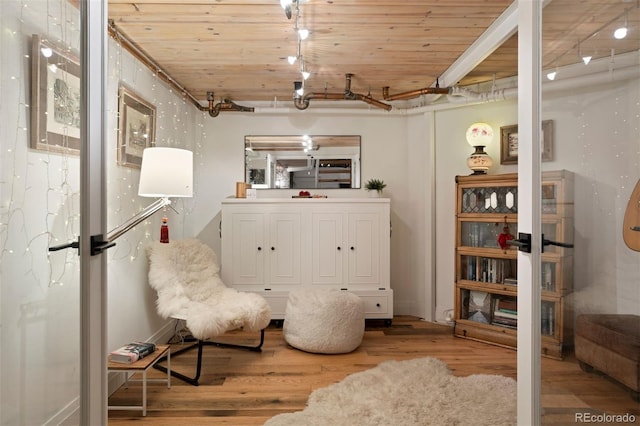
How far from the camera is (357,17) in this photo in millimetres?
2404

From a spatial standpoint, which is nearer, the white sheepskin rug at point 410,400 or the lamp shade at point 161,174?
the white sheepskin rug at point 410,400

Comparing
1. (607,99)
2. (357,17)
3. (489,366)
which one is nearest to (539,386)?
(607,99)

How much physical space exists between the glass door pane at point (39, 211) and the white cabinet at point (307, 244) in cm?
236

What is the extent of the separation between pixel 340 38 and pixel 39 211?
2.18 metres

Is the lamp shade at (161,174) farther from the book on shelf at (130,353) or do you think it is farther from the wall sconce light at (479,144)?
the wall sconce light at (479,144)

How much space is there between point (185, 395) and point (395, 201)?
9.37 ft

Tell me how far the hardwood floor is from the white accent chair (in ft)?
0.55

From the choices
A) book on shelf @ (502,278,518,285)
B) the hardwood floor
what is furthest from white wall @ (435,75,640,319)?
book on shelf @ (502,278,518,285)

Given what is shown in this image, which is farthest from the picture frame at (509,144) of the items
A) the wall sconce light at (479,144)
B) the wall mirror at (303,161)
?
the wall mirror at (303,161)

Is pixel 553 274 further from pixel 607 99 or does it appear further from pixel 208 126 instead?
pixel 208 126

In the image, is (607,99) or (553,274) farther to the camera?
(553,274)

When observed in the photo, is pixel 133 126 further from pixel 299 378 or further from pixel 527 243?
pixel 527 243

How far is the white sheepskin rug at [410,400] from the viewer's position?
2.06 meters

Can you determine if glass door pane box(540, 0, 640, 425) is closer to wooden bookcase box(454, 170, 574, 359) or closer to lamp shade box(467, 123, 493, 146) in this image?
wooden bookcase box(454, 170, 574, 359)
